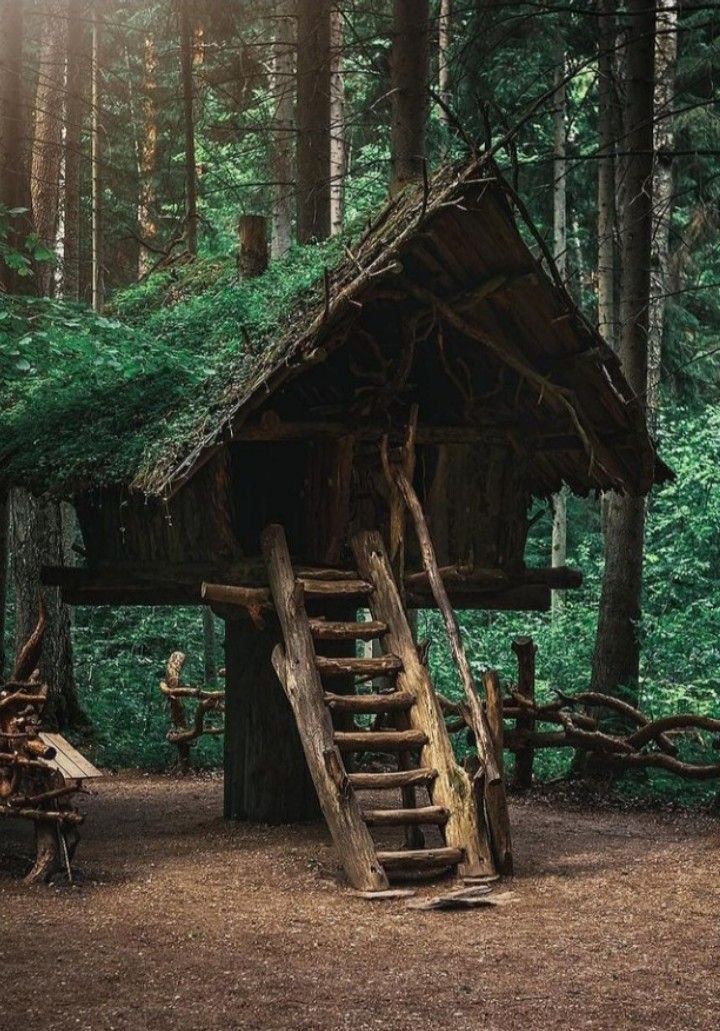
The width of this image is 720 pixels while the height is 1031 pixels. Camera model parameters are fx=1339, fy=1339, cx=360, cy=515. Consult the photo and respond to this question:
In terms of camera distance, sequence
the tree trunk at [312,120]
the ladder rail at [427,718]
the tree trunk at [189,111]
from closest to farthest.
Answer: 1. the ladder rail at [427,718]
2. the tree trunk at [312,120]
3. the tree trunk at [189,111]

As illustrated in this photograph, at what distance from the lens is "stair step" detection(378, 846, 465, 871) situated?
8.54m

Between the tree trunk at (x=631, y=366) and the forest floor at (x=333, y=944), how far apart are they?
12.0ft

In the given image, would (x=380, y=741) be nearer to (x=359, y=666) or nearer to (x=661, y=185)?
(x=359, y=666)

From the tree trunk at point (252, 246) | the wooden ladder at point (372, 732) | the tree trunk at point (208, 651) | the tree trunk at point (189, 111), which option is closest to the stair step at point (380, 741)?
the wooden ladder at point (372, 732)

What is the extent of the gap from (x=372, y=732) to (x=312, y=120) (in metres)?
9.35

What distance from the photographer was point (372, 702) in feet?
30.7

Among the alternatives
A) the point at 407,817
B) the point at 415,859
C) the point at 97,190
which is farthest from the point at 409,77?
the point at 97,190

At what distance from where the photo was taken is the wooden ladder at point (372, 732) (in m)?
8.61

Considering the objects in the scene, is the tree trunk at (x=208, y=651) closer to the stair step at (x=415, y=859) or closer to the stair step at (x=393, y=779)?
the stair step at (x=393, y=779)

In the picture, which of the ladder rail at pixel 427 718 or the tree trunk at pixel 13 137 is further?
the tree trunk at pixel 13 137

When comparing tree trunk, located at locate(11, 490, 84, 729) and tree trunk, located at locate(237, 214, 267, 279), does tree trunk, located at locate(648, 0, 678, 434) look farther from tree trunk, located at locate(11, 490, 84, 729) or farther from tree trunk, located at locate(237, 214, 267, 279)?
tree trunk, located at locate(11, 490, 84, 729)

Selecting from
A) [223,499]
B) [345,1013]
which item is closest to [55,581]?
[223,499]

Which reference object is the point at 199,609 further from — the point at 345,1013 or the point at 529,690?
the point at 345,1013

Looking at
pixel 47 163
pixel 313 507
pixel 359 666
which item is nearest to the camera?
pixel 359 666
